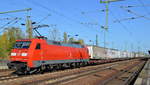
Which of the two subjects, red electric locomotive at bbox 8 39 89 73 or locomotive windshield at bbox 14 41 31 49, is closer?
red electric locomotive at bbox 8 39 89 73

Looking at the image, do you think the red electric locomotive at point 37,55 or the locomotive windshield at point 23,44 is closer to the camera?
the red electric locomotive at point 37,55

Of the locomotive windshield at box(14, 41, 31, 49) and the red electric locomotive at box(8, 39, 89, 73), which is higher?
the locomotive windshield at box(14, 41, 31, 49)

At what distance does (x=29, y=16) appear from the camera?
27.2 m

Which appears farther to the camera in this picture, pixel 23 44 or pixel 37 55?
pixel 23 44

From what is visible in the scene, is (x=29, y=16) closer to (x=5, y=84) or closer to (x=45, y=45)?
(x=45, y=45)

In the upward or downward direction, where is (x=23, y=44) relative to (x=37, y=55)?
upward

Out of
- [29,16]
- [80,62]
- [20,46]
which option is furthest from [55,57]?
[80,62]

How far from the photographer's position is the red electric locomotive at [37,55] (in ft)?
62.8

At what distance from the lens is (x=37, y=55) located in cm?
2019

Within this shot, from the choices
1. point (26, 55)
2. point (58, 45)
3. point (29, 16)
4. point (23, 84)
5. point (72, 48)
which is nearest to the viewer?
point (23, 84)

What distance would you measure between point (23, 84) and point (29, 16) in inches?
572

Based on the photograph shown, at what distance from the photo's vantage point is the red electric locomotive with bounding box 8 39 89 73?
19.1 metres

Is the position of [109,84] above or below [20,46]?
below

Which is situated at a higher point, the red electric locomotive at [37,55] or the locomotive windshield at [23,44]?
the locomotive windshield at [23,44]
